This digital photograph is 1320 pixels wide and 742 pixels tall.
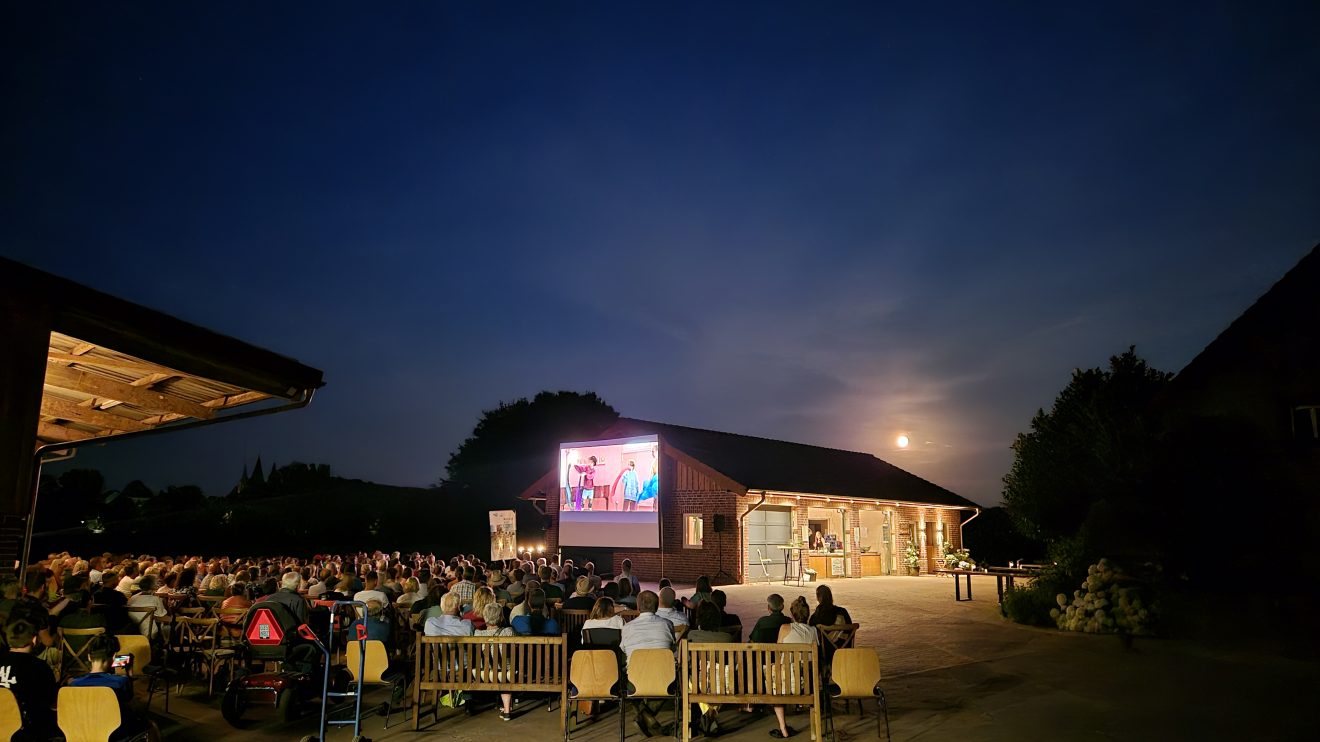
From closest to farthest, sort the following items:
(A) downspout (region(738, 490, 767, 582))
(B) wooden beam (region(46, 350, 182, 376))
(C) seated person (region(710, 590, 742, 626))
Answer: (B) wooden beam (region(46, 350, 182, 376)), (C) seated person (region(710, 590, 742, 626)), (A) downspout (region(738, 490, 767, 582))

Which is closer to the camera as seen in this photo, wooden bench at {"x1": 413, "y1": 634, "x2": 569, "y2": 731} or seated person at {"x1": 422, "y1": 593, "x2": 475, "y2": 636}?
wooden bench at {"x1": 413, "y1": 634, "x2": 569, "y2": 731}

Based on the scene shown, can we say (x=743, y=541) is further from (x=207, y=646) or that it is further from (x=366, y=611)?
(x=366, y=611)

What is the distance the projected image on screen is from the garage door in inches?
118

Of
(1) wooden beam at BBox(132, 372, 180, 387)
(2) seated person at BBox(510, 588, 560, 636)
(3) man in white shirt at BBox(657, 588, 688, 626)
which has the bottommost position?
(2) seated person at BBox(510, 588, 560, 636)

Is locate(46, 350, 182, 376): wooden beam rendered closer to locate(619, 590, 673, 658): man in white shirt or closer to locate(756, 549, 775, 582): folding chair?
locate(619, 590, 673, 658): man in white shirt

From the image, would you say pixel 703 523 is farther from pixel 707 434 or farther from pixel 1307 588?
pixel 1307 588

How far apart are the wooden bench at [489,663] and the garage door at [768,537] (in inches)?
662

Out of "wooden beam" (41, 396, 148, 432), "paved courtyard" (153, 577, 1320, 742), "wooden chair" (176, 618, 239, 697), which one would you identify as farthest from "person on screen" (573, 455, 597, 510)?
"wooden chair" (176, 618, 239, 697)

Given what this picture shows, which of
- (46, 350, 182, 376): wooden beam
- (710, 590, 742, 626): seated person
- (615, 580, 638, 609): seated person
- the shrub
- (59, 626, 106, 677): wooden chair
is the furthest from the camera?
the shrub

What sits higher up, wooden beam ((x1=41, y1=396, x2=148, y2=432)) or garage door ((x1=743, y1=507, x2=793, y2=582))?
wooden beam ((x1=41, y1=396, x2=148, y2=432))

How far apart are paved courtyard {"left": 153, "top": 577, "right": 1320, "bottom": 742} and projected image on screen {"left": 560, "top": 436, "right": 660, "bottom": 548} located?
1104 centimetres

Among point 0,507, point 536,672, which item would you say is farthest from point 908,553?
point 0,507

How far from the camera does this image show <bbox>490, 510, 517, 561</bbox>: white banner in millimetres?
19969

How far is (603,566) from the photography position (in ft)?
80.9
